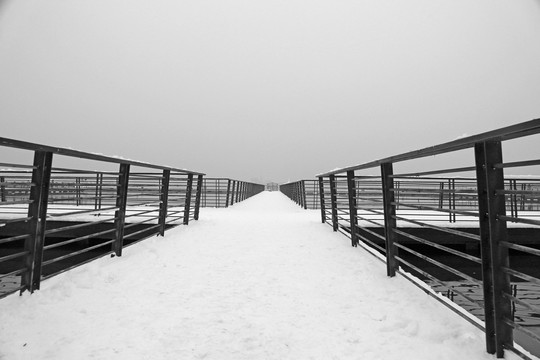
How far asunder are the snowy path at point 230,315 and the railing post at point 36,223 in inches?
5.9

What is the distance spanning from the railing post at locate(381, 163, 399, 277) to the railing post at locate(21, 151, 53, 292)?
3.49m

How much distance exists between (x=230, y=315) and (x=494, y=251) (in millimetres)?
1927

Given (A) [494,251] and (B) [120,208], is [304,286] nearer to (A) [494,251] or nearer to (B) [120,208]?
(A) [494,251]

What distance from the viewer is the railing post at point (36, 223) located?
2.70m

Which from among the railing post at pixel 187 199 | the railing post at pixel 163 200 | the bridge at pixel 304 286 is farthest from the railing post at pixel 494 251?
the railing post at pixel 187 199

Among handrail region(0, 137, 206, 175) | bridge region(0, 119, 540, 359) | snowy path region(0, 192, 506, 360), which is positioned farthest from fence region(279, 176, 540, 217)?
handrail region(0, 137, 206, 175)

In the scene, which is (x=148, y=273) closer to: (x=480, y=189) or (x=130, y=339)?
(x=130, y=339)

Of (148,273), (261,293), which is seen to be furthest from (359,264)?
(148,273)

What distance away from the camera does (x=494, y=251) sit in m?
1.87

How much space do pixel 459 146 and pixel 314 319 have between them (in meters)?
1.73

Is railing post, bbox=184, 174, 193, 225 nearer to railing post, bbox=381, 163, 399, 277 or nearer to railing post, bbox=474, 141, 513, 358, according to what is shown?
railing post, bbox=381, 163, 399, 277

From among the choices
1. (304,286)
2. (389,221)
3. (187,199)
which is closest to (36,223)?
(304,286)

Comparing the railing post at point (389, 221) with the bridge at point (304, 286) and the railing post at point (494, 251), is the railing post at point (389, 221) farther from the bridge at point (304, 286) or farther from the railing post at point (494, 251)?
the railing post at point (494, 251)

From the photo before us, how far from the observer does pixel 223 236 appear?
5953mm
